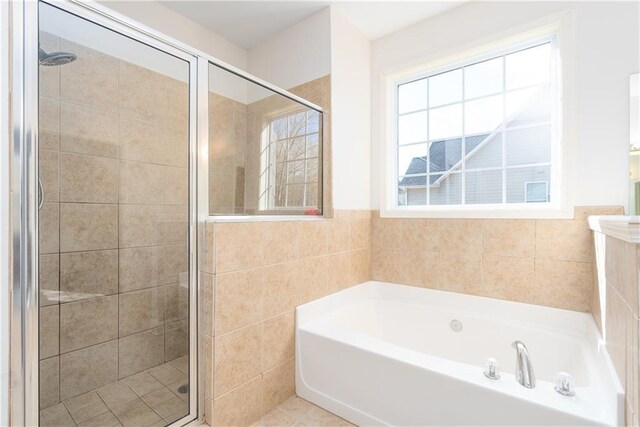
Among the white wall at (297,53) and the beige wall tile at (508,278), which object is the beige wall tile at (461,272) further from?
the white wall at (297,53)

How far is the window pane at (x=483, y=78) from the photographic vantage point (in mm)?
2186

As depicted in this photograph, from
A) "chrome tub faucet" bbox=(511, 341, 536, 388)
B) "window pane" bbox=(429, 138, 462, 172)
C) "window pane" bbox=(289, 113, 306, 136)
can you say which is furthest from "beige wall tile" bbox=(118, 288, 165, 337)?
"window pane" bbox=(429, 138, 462, 172)

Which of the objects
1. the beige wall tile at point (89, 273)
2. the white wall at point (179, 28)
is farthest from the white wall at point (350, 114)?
the beige wall tile at point (89, 273)

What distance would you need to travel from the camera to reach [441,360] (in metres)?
1.44

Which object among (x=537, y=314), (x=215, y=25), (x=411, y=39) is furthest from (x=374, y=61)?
(x=537, y=314)

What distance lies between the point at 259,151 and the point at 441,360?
151cm

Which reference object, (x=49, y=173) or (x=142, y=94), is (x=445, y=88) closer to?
(x=142, y=94)

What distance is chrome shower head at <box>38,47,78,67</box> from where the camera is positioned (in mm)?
1160

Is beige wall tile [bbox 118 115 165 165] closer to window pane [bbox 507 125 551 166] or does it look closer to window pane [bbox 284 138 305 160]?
window pane [bbox 284 138 305 160]

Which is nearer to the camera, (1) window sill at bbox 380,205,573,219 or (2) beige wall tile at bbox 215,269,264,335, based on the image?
(2) beige wall tile at bbox 215,269,264,335

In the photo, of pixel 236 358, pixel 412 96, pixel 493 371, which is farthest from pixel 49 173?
pixel 412 96

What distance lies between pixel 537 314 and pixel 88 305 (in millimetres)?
2592

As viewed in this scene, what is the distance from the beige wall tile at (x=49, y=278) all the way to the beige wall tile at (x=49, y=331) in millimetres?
34

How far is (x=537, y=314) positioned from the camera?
1.90 metres
